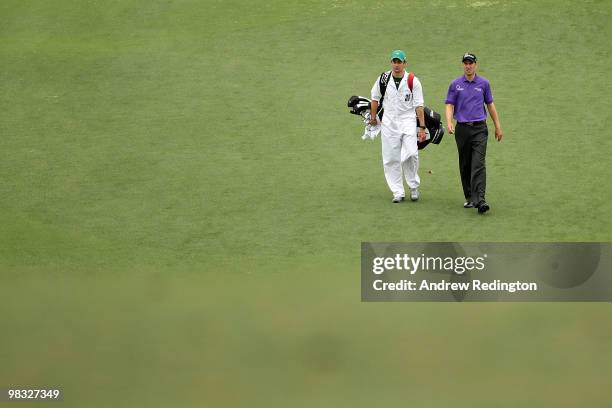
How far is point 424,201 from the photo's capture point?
1378 cm

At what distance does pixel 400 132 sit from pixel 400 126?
0.07 meters

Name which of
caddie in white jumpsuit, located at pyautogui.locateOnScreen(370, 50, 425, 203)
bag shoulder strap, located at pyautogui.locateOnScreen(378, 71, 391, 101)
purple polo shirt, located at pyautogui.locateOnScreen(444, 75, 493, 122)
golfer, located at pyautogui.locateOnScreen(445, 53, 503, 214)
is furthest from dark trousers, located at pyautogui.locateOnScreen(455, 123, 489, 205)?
bag shoulder strap, located at pyautogui.locateOnScreen(378, 71, 391, 101)

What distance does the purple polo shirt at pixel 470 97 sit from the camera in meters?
12.9

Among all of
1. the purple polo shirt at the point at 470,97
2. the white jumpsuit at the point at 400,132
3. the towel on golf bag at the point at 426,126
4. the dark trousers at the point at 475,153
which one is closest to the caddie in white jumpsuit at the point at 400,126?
the white jumpsuit at the point at 400,132

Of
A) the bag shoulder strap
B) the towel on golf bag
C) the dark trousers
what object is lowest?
the dark trousers

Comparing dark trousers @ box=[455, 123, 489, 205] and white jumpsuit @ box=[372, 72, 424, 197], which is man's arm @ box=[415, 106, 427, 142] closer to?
white jumpsuit @ box=[372, 72, 424, 197]

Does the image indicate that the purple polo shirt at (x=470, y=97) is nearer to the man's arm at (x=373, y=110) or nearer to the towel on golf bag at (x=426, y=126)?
the towel on golf bag at (x=426, y=126)

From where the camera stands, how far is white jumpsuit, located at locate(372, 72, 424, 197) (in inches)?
525

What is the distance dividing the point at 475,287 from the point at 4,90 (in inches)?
431

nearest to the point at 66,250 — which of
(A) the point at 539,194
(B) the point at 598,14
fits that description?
(A) the point at 539,194

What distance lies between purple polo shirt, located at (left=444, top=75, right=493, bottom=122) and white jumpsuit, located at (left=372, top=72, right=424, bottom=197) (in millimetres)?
467

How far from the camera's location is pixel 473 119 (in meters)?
13.0

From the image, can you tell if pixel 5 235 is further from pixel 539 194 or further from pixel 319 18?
pixel 319 18

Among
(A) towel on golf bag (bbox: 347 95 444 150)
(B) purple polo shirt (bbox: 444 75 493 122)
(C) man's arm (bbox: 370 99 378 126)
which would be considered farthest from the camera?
(A) towel on golf bag (bbox: 347 95 444 150)
